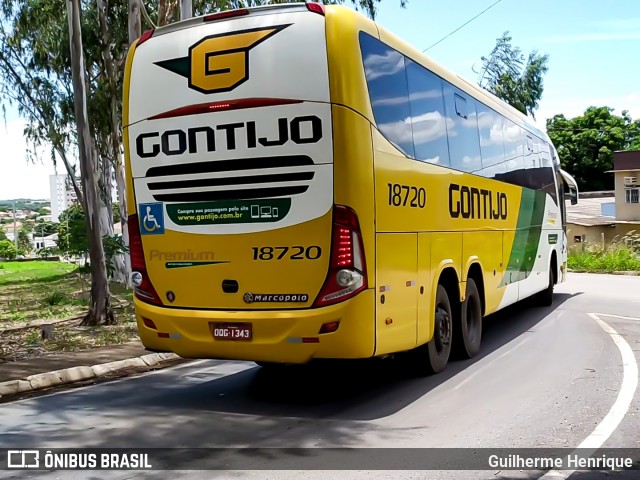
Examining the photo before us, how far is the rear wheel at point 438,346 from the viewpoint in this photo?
28.7 ft

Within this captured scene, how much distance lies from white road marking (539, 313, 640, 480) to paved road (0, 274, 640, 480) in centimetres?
1

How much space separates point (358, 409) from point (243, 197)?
7.89 feet

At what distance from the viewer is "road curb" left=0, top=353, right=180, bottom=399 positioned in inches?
335

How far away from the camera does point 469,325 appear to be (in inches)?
402

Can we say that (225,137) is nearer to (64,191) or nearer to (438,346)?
(438,346)

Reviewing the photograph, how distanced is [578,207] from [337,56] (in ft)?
172

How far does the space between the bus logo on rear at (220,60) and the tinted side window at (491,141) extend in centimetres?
476

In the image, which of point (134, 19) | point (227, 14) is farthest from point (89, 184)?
point (227, 14)

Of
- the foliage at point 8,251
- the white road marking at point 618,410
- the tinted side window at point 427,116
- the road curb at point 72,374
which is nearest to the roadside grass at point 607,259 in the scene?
the white road marking at point 618,410

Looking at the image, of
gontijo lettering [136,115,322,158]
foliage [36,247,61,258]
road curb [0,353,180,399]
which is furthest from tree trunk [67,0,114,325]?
foliage [36,247,61,258]

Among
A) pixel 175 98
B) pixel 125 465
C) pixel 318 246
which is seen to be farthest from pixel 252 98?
pixel 125 465

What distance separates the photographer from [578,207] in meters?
55.8

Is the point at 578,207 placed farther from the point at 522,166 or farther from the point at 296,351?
the point at 296,351

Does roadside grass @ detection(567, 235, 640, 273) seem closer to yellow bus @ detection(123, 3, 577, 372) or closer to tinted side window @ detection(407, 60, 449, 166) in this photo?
tinted side window @ detection(407, 60, 449, 166)
